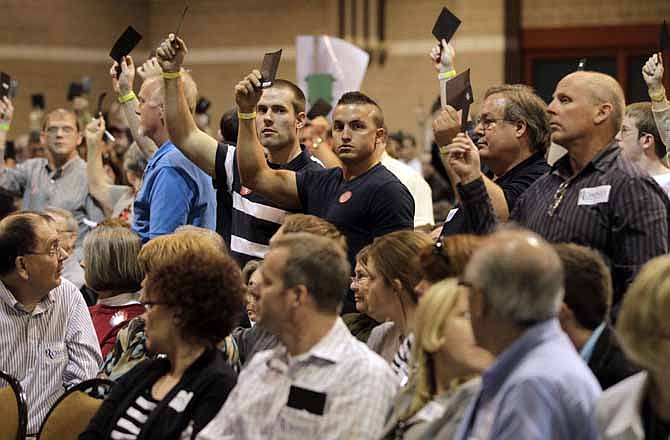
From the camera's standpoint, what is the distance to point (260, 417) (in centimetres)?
295

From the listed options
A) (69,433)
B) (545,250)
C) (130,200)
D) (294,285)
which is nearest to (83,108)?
(130,200)

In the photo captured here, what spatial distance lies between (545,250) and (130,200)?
4917 millimetres

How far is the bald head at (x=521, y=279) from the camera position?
2371mm

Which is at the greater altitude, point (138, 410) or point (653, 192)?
point (653, 192)

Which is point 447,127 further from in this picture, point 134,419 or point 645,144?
point 645,144

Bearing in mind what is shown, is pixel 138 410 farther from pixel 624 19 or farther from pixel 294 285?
pixel 624 19

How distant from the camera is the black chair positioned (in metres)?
3.68

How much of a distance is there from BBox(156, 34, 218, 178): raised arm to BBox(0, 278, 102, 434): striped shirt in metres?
0.82

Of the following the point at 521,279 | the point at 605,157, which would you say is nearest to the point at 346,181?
the point at 605,157

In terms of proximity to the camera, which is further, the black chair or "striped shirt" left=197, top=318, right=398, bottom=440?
the black chair

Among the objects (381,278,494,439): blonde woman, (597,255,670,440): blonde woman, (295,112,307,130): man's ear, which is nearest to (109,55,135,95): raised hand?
(295,112,307,130): man's ear

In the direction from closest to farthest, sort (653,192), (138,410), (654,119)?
(138,410)
(653,192)
(654,119)

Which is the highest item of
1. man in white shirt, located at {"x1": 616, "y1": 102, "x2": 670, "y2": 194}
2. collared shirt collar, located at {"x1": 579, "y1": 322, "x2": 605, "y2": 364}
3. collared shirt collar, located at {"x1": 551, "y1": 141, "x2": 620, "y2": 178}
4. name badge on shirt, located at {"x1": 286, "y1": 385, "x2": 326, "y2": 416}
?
collared shirt collar, located at {"x1": 551, "y1": 141, "x2": 620, "y2": 178}

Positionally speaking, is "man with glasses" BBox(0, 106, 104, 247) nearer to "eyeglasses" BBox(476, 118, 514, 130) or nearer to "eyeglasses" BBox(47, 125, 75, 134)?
"eyeglasses" BBox(47, 125, 75, 134)
